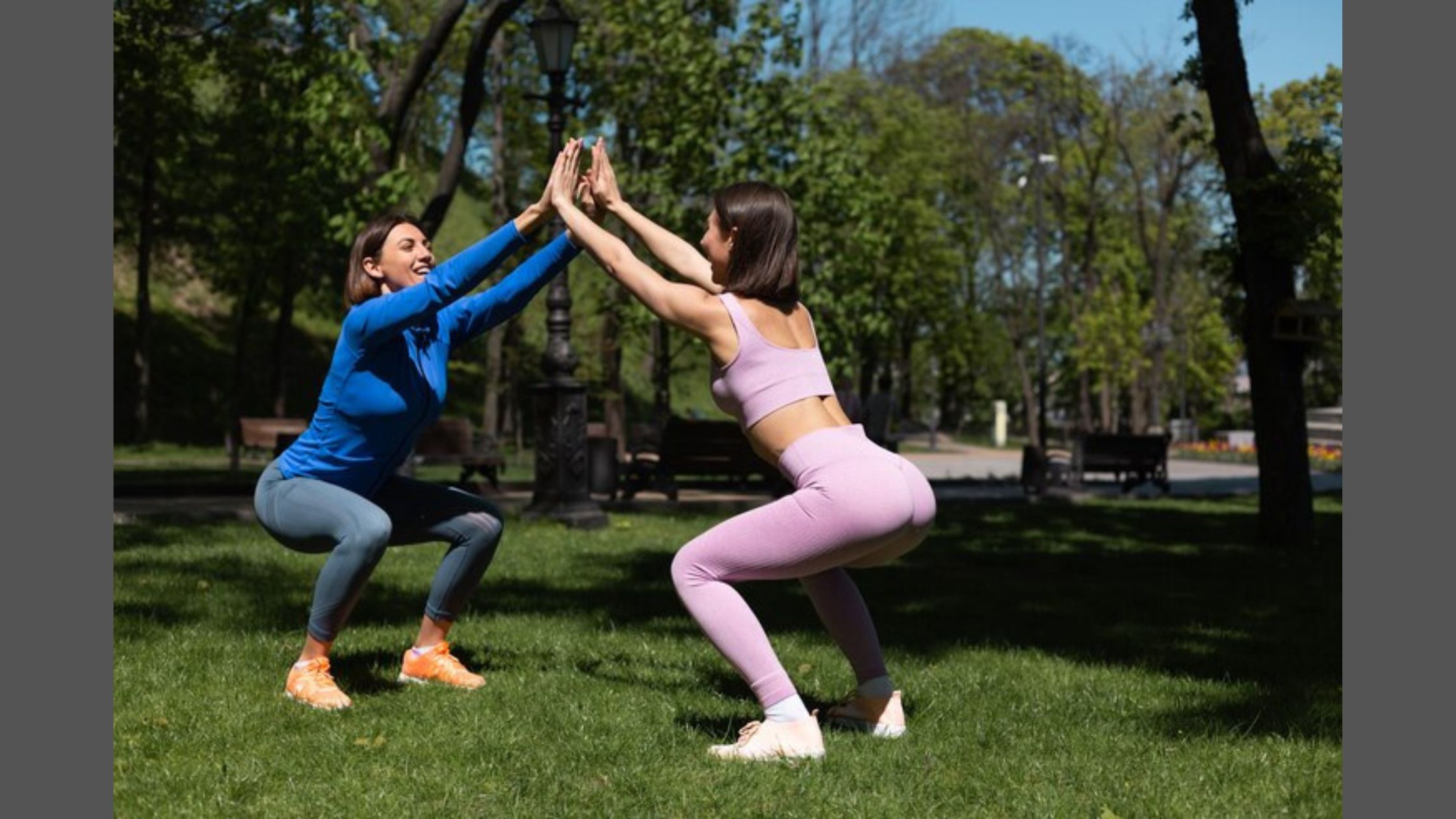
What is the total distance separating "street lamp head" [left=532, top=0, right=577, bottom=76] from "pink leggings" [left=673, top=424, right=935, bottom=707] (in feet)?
32.5

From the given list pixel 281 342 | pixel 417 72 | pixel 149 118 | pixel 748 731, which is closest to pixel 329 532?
pixel 748 731

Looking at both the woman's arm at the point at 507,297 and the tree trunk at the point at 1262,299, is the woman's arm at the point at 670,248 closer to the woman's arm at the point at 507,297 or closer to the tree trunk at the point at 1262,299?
the woman's arm at the point at 507,297

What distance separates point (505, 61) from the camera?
98.6ft

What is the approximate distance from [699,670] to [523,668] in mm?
733

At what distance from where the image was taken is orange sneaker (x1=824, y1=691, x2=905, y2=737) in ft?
16.7

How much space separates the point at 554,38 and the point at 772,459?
9951 millimetres

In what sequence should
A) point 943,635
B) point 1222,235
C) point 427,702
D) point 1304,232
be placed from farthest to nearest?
point 1222,235
point 1304,232
point 943,635
point 427,702

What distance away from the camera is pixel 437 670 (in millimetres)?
5945

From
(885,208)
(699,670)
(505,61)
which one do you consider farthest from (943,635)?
(885,208)

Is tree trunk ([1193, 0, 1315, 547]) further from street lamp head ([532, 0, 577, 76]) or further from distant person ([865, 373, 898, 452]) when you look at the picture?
distant person ([865, 373, 898, 452])

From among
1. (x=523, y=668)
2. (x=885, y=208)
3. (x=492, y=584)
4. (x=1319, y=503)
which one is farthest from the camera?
(x=885, y=208)

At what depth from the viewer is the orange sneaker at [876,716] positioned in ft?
16.7

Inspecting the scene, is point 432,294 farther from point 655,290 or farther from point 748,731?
Answer: point 748,731

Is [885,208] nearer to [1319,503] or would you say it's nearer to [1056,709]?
[1319,503]
